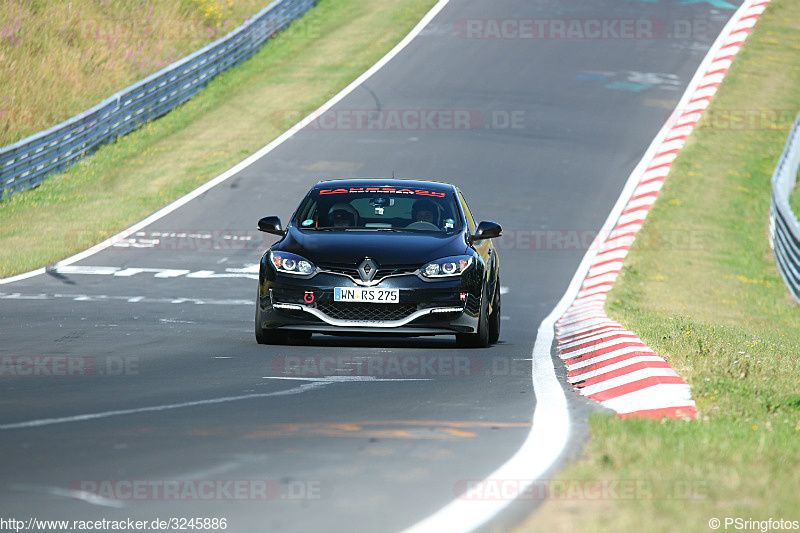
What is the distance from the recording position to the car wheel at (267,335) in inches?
449

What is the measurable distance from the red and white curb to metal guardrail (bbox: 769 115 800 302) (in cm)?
235

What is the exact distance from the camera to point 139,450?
238 inches

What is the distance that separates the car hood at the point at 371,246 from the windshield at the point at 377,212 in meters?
0.31

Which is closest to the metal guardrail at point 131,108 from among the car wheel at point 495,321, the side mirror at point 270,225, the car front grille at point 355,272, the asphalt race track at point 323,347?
the asphalt race track at point 323,347

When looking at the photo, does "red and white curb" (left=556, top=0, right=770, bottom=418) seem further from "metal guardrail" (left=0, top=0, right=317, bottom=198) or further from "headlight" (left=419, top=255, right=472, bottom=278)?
"metal guardrail" (left=0, top=0, right=317, bottom=198)

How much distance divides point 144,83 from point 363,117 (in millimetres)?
5296

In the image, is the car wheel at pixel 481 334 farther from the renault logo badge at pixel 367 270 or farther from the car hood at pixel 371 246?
the renault logo badge at pixel 367 270

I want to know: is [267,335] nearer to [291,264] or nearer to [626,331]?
[291,264]

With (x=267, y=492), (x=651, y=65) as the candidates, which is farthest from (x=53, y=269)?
(x=651, y=65)

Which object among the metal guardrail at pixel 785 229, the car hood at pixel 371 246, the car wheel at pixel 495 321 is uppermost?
the car hood at pixel 371 246

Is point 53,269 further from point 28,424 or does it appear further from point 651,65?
point 651,65

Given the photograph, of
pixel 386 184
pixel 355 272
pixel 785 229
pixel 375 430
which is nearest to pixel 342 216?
pixel 386 184

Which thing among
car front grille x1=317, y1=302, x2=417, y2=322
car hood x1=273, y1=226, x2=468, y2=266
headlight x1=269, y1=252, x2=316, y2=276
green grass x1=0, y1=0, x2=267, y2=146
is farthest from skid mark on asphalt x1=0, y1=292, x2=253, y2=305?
green grass x1=0, y1=0, x2=267, y2=146

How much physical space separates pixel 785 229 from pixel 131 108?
1583 centimetres
